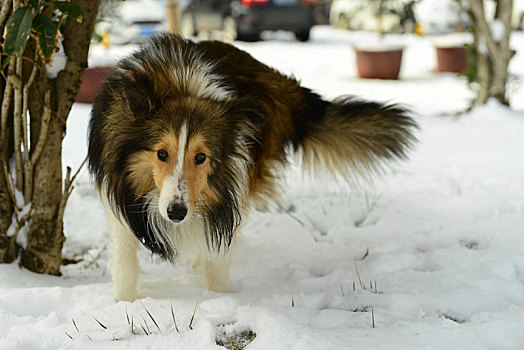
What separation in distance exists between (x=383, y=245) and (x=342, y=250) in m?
0.21

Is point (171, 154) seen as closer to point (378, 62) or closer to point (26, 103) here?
point (26, 103)

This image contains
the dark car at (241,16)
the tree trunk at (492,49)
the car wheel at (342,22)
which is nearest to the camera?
the tree trunk at (492,49)

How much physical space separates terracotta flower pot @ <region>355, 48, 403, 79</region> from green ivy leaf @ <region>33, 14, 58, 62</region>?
24.9 ft

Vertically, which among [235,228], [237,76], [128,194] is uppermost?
[237,76]

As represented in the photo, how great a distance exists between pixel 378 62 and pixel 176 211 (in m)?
7.87

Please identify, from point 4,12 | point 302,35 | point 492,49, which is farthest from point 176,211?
point 302,35

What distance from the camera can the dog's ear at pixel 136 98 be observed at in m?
2.14

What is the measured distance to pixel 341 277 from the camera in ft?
8.74

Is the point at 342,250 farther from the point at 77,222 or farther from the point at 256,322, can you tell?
the point at 77,222

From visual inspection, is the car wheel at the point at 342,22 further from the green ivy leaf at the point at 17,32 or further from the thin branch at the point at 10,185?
the green ivy leaf at the point at 17,32

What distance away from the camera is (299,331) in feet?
6.51

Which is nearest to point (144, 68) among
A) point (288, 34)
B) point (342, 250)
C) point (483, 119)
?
point (342, 250)

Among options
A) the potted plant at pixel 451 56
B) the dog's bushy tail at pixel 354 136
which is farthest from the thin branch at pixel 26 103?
the potted plant at pixel 451 56

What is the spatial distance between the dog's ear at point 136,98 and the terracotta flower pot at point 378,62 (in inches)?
302
